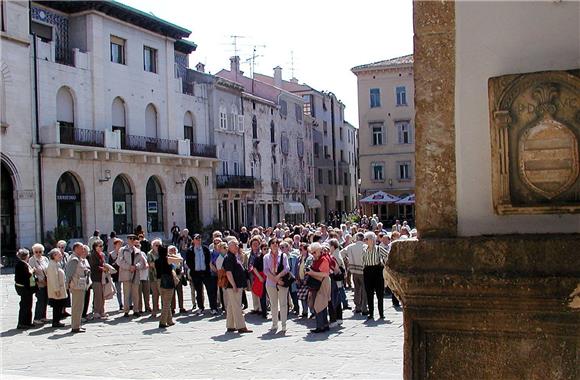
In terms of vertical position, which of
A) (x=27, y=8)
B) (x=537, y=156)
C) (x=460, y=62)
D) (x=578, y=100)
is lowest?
(x=537, y=156)

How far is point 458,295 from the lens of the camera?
2373 millimetres

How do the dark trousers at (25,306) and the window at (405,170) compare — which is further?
the window at (405,170)

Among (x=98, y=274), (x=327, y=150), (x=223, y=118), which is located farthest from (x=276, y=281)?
(x=327, y=150)

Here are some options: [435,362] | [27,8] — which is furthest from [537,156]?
[27,8]

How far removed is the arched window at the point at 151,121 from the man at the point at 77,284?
25.6m

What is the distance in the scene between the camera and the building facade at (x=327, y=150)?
2576 inches

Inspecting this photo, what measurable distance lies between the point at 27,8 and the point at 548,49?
31.4m

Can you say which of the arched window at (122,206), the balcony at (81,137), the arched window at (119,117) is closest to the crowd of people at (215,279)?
the balcony at (81,137)

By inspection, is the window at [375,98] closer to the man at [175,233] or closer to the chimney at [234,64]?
the chimney at [234,64]

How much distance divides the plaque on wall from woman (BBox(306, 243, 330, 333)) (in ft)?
32.4

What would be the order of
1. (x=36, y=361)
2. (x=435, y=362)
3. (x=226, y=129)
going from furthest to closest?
(x=226, y=129)
(x=36, y=361)
(x=435, y=362)

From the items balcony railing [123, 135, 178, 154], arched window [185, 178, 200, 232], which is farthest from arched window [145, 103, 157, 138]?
arched window [185, 178, 200, 232]

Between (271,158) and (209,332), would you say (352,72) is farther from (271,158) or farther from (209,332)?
(209,332)

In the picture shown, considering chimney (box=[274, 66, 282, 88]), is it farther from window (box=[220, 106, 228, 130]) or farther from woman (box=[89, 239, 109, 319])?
woman (box=[89, 239, 109, 319])
